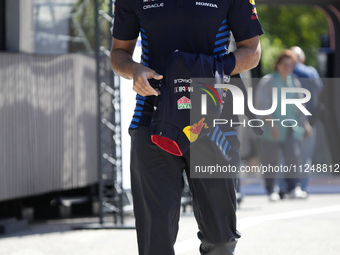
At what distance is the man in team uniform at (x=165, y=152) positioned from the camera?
2.92 metres

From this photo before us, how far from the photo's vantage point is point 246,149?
→ 1438cm

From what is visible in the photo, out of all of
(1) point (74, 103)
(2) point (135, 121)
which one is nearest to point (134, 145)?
(2) point (135, 121)

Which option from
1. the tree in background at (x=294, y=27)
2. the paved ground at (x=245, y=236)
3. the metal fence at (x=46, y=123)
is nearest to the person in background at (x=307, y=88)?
the paved ground at (x=245, y=236)

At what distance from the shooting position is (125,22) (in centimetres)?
313

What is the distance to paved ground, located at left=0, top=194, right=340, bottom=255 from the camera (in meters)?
5.40

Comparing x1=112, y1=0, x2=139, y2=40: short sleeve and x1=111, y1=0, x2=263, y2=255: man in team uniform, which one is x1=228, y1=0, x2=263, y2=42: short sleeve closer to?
x1=111, y1=0, x2=263, y2=255: man in team uniform

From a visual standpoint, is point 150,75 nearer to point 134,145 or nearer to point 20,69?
point 134,145

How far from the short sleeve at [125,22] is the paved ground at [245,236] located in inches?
101

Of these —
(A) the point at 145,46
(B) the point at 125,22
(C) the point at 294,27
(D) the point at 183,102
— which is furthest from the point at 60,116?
(C) the point at 294,27

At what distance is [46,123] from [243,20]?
15.9 feet

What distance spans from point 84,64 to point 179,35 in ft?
17.3

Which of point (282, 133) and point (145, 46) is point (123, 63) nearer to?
point (145, 46)

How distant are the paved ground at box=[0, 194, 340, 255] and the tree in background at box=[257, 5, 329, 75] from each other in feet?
65.5

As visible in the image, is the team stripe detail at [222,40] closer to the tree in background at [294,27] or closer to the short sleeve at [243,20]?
the short sleeve at [243,20]
